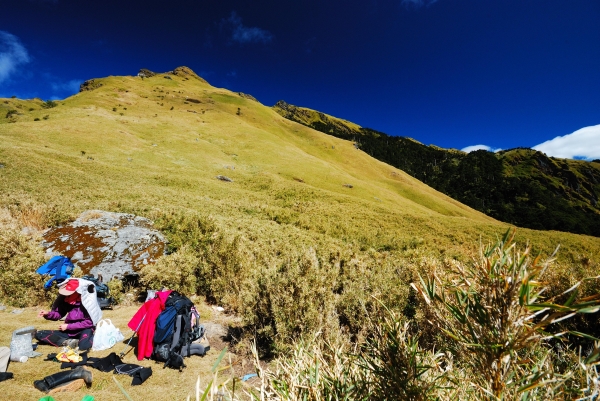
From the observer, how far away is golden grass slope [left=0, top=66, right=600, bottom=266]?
758 inches

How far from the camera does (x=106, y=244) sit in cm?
1032

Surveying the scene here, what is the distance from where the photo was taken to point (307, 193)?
107 ft

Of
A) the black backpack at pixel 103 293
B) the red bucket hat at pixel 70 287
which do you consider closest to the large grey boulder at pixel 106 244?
the black backpack at pixel 103 293

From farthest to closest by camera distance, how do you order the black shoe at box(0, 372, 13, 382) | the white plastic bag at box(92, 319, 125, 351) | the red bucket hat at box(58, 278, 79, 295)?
the red bucket hat at box(58, 278, 79, 295) → the white plastic bag at box(92, 319, 125, 351) → the black shoe at box(0, 372, 13, 382)

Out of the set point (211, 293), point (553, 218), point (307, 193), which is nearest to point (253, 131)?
point (307, 193)

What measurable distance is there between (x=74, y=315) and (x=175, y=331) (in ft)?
9.20

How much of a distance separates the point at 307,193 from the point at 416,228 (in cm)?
1377

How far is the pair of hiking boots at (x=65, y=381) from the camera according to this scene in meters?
4.50

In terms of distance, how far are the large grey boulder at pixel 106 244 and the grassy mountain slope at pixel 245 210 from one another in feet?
2.95

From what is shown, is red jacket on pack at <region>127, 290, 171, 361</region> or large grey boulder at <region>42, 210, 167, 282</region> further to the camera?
large grey boulder at <region>42, 210, 167, 282</region>

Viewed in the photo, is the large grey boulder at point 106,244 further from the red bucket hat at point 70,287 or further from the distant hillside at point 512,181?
the distant hillside at point 512,181

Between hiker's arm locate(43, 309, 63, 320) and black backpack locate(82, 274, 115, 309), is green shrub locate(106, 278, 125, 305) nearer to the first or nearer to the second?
black backpack locate(82, 274, 115, 309)

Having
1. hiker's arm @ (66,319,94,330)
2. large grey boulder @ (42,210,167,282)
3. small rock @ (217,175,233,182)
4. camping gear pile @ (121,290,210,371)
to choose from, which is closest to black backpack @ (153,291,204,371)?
camping gear pile @ (121,290,210,371)

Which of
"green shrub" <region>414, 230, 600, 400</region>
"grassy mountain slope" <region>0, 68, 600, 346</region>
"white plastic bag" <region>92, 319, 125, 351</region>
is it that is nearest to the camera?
"green shrub" <region>414, 230, 600, 400</region>
